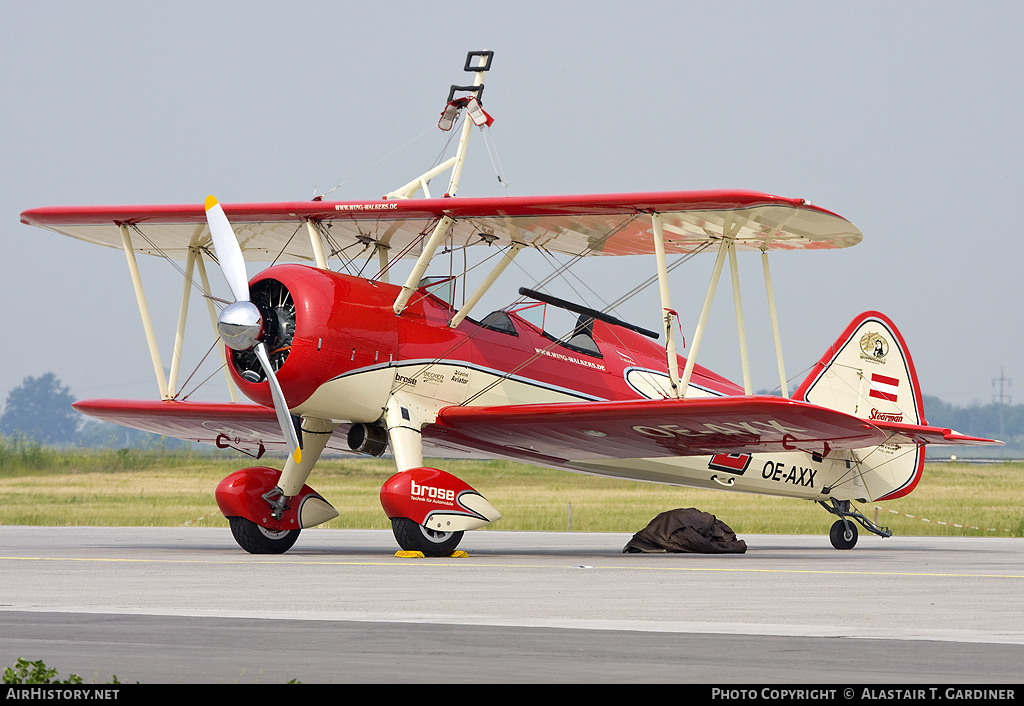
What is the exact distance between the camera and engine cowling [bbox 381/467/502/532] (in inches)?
543

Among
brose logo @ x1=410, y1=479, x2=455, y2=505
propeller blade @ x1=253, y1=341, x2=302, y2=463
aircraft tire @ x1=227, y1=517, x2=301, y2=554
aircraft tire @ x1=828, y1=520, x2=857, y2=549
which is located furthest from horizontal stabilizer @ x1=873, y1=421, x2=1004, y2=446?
aircraft tire @ x1=227, y1=517, x2=301, y2=554

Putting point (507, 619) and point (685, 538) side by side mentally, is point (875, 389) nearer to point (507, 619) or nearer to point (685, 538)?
point (685, 538)

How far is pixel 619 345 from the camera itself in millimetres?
18547

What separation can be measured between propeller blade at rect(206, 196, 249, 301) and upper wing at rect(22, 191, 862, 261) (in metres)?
1.28

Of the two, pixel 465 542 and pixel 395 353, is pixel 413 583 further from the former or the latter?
pixel 465 542

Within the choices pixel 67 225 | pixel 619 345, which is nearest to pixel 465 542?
pixel 619 345

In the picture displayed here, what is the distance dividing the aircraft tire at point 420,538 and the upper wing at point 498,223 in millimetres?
3947

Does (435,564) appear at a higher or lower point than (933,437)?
lower

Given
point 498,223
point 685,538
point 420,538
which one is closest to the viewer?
point 420,538

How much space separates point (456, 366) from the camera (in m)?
15.8

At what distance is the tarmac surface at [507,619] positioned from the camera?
18.3 feet

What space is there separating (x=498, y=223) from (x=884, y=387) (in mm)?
8031

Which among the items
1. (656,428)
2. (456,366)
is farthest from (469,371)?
(656,428)
